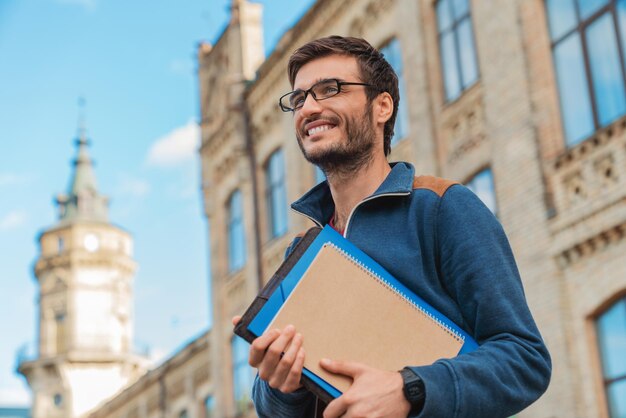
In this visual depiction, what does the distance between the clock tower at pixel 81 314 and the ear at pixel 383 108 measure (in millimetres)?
52973

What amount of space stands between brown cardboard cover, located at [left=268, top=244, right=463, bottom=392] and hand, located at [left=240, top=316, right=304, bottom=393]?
0.05m

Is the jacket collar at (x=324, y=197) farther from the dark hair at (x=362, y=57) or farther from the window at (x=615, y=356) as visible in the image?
the window at (x=615, y=356)

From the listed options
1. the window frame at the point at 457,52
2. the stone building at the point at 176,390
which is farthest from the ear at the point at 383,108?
the stone building at the point at 176,390

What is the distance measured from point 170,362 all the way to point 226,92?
949cm

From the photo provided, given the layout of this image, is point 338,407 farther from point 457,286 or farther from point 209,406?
point 209,406

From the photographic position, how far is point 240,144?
88.3 feet

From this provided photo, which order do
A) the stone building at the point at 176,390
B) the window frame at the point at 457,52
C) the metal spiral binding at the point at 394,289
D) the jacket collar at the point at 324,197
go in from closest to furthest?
the metal spiral binding at the point at 394,289
the jacket collar at the point at 324,197
the window frame at the point at 457,52
the stone building at the point at 176,390

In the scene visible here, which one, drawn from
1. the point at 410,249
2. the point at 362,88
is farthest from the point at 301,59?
the point at 410,249

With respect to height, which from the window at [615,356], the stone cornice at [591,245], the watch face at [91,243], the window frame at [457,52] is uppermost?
the watch face at [91,243]

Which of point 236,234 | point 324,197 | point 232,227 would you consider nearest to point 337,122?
point 324,197

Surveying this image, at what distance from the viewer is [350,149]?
3.16 meters

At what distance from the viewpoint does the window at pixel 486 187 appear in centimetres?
1688

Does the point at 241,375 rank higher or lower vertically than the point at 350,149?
higher

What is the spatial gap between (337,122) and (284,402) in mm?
826
